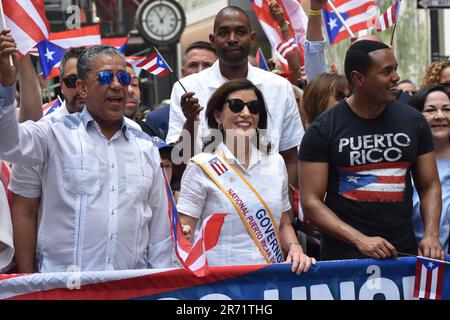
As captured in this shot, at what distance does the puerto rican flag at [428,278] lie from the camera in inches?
184

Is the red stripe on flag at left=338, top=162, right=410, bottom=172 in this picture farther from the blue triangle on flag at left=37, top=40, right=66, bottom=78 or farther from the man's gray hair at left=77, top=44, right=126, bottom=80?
the blue triangle on flag at left=37, top=40, right=66, bottom=78

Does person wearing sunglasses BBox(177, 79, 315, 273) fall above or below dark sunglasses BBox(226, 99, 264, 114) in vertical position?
below

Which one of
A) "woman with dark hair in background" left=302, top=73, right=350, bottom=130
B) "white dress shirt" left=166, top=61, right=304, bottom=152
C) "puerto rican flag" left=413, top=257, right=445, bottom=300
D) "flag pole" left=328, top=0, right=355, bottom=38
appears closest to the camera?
"puerto rican flag" left=413, top=257, right=445, bottom=300

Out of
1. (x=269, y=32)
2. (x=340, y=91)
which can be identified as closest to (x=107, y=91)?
(x=340, y=91)

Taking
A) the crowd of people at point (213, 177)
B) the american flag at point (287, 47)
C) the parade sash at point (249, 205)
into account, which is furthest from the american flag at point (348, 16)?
the parade sash at point (249, 205)

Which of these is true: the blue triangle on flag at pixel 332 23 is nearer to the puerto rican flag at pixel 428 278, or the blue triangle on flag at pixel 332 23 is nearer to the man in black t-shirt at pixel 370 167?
the man in black t-shirt at pixel 370 167

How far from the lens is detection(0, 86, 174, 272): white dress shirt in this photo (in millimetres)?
4566

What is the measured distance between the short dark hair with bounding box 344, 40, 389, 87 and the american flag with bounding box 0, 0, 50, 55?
1.88 meters

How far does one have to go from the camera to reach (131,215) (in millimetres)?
4645

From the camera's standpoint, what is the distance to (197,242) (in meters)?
4.36

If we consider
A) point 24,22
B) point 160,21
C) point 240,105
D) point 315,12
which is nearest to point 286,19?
point 315,12

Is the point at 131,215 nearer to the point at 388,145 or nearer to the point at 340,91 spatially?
the point at 388,145

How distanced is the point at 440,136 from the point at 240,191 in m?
1.74

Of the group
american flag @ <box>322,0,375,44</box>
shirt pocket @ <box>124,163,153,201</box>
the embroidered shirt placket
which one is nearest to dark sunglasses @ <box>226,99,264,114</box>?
shirt pocket @ <box>124,163,153,201</box>
